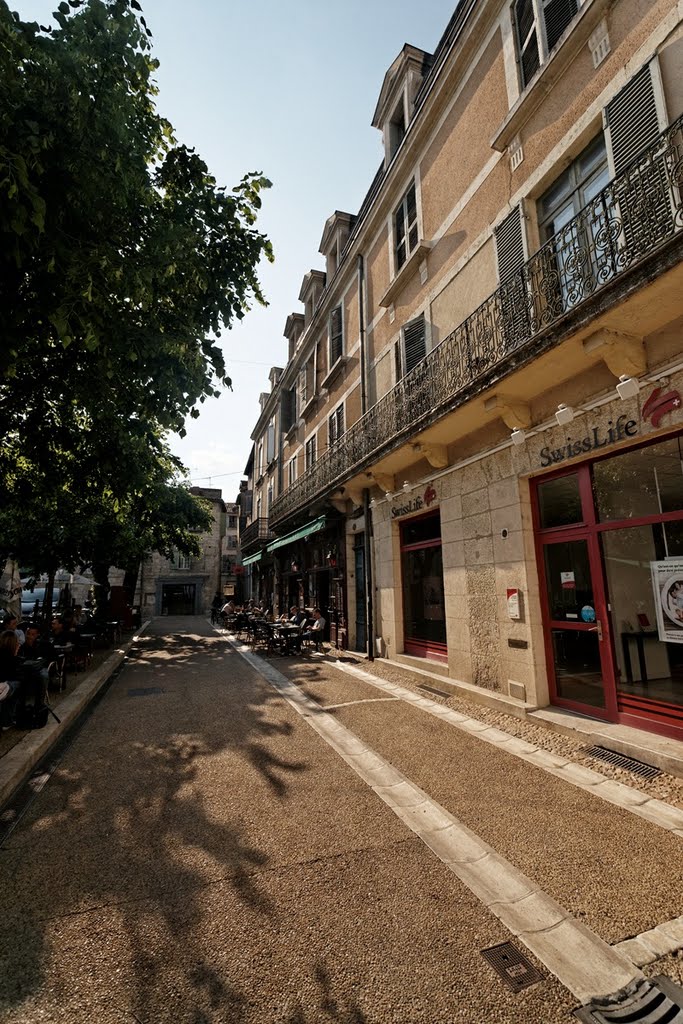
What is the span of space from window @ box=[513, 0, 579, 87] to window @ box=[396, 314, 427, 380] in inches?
160

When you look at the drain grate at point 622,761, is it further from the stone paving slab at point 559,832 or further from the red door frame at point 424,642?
the red door frame at point 424,642

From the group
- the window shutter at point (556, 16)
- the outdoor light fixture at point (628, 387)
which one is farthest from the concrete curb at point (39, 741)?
the window shutter at point (556, 16)

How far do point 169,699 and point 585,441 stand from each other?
25.5ft

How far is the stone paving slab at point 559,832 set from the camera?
274 centimetres

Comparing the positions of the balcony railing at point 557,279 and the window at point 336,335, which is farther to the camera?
the window at point 336,335

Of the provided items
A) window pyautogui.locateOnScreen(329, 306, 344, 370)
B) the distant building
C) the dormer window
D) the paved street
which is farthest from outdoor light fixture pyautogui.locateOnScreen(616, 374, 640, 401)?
the distant building

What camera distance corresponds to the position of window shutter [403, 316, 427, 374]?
9.92 metres

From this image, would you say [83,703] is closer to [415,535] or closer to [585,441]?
[415,535]

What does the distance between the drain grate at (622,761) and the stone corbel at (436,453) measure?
200 inches

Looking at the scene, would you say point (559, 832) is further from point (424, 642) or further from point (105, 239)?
point (105, 239)

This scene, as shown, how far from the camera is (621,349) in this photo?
5.15 meters

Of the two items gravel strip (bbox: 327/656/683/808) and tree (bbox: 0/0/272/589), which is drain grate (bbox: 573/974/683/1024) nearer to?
gravel strip (bbox: 327/656/683/808)

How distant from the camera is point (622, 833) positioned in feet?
11.4

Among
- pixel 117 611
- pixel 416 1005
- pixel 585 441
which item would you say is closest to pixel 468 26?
pixel 585 441
